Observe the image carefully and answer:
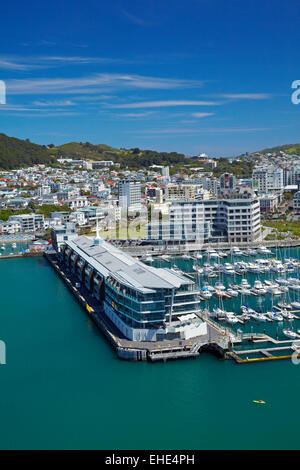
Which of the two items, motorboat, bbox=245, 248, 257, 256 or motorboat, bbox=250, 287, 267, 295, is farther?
motorboat, bbox=245, 248, 257, 256

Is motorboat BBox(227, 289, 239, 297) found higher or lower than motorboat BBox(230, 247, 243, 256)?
lower

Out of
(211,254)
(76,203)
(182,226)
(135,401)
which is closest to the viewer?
(135,401)

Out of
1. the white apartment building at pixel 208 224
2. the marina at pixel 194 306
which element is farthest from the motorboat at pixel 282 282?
the white apartment building at pixel 208 224

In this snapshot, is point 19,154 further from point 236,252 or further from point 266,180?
point 236,252

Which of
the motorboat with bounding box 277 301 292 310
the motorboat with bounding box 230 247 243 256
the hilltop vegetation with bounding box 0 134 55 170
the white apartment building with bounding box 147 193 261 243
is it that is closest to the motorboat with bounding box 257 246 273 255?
the motorboat with bounding box 230 247 243 256

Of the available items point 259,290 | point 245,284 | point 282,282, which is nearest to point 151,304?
point 259,290

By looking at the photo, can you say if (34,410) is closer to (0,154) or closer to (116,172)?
(116,172)

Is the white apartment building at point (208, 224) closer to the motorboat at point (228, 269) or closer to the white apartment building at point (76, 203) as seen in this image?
the motorboat at point (228, 269)

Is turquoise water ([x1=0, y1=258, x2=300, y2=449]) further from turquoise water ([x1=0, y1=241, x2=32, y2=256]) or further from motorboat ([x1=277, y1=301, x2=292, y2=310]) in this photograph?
turquoise water ([x1=0, y1=241, x2=32, y2=256])
